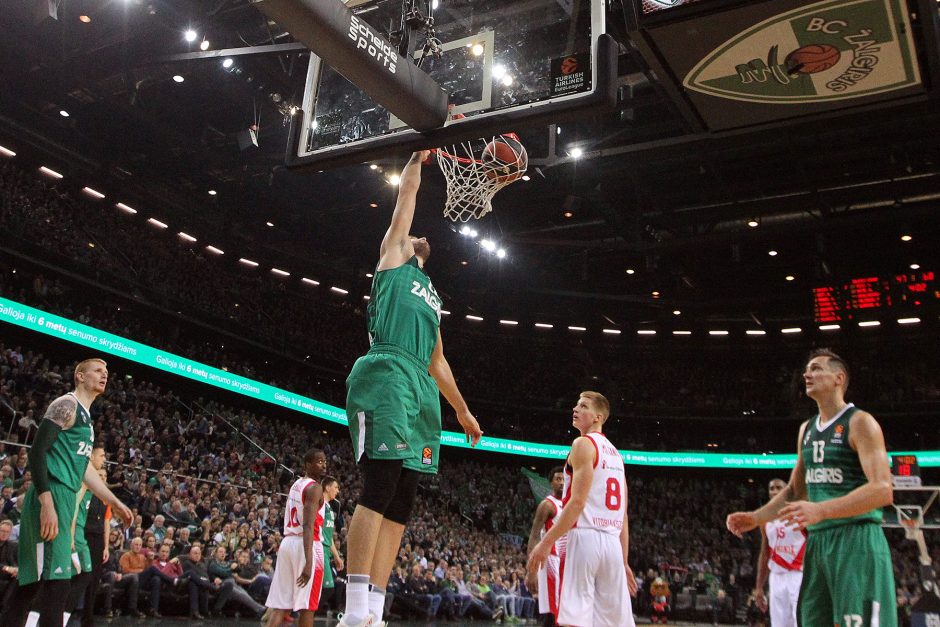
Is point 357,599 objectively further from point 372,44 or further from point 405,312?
point 372,44

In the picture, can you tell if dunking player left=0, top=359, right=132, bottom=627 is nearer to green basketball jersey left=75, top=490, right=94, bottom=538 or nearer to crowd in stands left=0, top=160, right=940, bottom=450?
green basketball jersey left=75, top=490, right=94, bottom=538

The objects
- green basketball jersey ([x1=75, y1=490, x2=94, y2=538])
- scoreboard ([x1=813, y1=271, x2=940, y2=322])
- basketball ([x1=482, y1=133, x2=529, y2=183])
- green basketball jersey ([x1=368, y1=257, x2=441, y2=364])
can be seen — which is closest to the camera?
green basketball jersey ([x1=368, y1=257, x2=441, y2=364])

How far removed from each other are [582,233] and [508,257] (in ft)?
8.73

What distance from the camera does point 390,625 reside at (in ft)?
38.7

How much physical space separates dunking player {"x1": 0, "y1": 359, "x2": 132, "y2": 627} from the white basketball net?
310cm

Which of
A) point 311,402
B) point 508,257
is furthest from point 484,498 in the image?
point 508,257

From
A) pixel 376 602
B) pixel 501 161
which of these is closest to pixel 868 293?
pixel 501 161

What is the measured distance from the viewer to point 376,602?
304cm

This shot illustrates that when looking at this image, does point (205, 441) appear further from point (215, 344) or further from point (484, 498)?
point (484, 498)

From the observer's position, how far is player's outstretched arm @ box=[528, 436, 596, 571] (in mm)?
4258

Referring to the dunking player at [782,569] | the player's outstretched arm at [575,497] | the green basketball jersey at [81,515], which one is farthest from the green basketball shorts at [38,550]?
the dunking player at [782,569]

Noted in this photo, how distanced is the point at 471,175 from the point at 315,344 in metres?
19.6

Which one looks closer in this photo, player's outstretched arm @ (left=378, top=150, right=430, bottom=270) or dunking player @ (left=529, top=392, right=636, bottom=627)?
player's outstretched arm @ (left=378, top=150, right=430, bottom=270)

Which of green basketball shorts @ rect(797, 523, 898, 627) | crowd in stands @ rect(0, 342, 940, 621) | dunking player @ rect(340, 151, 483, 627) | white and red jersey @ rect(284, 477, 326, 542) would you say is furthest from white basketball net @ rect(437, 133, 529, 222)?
crowd in stands @ rect(0, 342, 940, 621)
